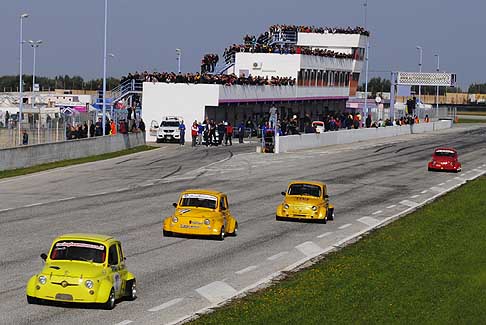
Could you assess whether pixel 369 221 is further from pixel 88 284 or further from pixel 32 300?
pixel 32 300

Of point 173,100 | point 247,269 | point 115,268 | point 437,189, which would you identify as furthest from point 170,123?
point 115,268

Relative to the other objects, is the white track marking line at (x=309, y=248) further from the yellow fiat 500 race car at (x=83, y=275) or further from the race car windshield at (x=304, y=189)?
the yellow fiat 500 race car at (x=83, y=275)

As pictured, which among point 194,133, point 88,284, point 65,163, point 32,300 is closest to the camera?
point 88,284

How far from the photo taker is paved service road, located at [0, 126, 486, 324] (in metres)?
19.4

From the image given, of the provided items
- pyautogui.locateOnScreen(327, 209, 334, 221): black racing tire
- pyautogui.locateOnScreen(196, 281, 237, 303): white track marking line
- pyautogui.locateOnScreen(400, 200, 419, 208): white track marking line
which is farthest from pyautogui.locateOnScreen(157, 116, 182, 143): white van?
pyautogui.locateOnScreen(196, 281, 237, 303): white track marking line

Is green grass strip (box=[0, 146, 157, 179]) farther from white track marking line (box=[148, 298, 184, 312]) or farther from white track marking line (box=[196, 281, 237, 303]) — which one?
white track marking line (box=[148, 298, 184, 312])

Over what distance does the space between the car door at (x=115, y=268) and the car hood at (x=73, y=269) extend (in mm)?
322

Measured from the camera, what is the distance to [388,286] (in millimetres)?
20484

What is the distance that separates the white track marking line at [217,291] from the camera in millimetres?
19250

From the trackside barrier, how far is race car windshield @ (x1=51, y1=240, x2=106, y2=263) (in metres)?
47.0

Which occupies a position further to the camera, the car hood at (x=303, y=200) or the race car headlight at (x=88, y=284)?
the car hood at (x=303, y=200)

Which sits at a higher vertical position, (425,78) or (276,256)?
(425,78)

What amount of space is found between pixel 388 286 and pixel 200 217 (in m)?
7.53

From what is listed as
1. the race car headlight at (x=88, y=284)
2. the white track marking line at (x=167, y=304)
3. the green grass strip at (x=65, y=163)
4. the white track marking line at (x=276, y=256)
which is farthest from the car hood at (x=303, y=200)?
the green grass strip at (x=65, y=163)
